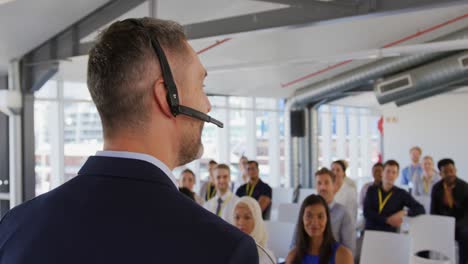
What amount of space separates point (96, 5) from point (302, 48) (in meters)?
3.84

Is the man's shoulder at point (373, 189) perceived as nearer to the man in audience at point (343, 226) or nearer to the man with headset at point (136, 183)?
the man in audience at point (343, 226)

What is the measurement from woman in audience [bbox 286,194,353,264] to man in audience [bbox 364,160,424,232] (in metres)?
1.92

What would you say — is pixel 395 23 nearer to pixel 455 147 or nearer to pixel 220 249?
pixel 455 147

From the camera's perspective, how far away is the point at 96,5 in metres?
5.42

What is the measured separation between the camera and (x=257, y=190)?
657cm

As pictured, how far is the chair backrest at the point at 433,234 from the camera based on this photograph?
16.7ft

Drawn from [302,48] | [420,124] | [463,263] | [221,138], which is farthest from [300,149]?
[463,263]

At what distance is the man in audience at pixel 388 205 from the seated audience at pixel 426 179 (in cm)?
259

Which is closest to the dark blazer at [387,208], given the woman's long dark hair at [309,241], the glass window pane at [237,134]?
the woman's long dark hair at [309,241]

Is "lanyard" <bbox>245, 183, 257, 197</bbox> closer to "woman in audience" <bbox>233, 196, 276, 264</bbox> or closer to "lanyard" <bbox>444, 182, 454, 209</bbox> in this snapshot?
"lanyard" <bbox>444, 182, 454, 209</bbox>

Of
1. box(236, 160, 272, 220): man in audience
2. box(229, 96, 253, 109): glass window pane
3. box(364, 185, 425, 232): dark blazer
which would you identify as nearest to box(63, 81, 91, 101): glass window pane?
box(236, 160, 272, 220): man in audience

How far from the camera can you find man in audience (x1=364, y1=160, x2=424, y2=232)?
5.27m

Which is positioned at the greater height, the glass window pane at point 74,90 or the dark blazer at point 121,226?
the glass window pane at point 74,90

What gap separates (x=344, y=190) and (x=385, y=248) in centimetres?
157
